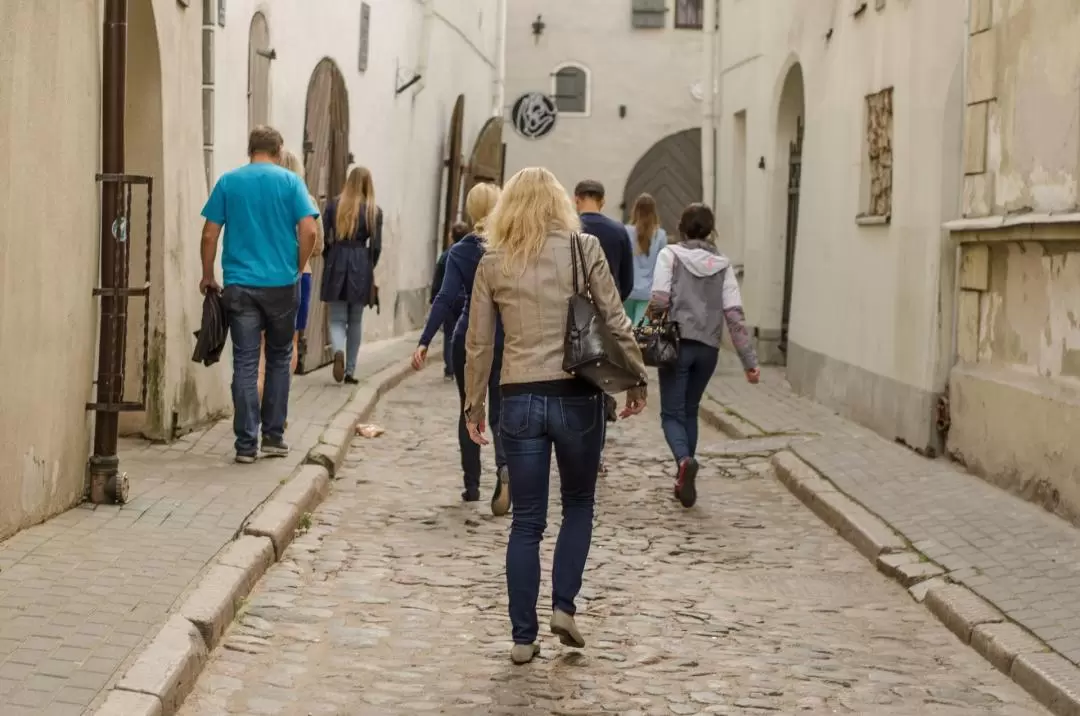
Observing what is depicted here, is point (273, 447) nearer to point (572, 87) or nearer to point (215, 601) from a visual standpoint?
point (215, 601)

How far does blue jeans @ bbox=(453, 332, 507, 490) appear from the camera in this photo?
9.02 m

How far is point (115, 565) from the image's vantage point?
6.99 meters

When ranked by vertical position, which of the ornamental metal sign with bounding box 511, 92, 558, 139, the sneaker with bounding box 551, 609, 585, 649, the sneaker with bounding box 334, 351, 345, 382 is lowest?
the sneaker with bounding box 551, 609, 585, 649

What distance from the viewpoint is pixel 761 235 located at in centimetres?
1917

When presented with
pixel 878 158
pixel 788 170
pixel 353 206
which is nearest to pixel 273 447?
pixel 353 206

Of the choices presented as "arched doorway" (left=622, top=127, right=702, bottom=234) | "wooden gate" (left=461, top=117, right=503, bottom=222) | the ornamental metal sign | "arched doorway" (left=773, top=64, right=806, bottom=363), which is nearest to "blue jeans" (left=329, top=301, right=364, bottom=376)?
"arched doorway" (left=773, top=64, right=806, bottom=363)

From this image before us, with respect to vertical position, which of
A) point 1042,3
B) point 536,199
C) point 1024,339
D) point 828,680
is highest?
point 1042,3

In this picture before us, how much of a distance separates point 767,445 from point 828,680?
6.11m

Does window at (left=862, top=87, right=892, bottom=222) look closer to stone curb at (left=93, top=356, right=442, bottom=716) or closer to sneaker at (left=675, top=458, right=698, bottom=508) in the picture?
sneaker at (left=675, top=458, right=698, bottom=508)

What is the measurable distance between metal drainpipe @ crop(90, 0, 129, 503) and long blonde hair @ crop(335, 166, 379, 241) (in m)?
6.11

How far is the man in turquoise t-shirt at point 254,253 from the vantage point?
984 centimetres

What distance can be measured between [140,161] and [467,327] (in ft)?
8.61

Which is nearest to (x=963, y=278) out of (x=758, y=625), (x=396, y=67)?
(x=758, y=625)

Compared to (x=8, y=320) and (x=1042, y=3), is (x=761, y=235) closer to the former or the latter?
(x=1042, y=3)
